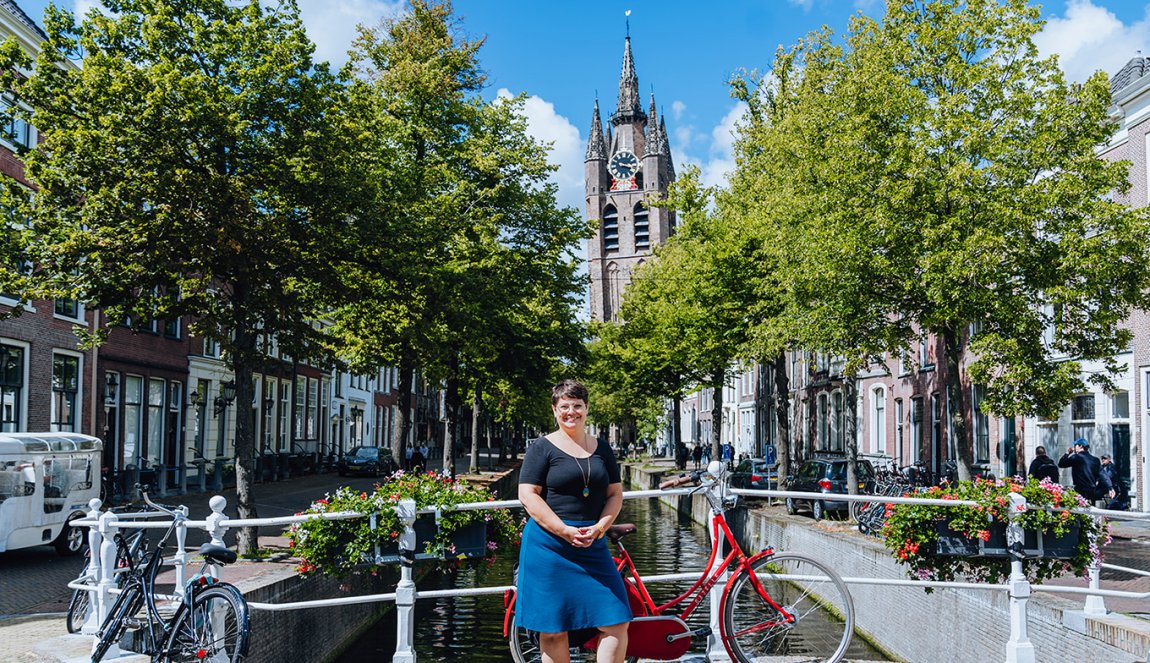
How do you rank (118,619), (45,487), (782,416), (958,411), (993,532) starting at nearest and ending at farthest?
(993,532), (118,619), (45,487), (958,411), (782,416)

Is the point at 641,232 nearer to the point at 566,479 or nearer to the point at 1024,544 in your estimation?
the point at 1024,544

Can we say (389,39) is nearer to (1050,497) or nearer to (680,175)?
(680,175)

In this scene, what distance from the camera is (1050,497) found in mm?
7402

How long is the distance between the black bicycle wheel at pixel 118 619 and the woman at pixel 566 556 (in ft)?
12.5

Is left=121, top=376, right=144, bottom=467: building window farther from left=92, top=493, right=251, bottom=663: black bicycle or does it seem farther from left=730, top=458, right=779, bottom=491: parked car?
left=92, top=493, right=251, bottom=663: black bicycle

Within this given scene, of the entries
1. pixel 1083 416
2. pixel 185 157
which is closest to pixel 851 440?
pixel 1083 416

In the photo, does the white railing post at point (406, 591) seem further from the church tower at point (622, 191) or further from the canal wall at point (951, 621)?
the church tower at point (622, 191)

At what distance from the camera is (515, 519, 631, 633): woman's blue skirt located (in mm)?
5016

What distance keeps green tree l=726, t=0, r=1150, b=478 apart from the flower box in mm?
8669

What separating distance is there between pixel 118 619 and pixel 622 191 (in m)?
110

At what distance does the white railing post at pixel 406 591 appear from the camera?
20.8 feet

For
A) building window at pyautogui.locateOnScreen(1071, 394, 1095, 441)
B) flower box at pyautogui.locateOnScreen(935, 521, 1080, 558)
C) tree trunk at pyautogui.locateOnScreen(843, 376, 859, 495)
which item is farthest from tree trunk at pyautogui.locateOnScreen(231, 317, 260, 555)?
building window at pyautogui.locateOnScreen(1071, 394, 1095, 441)

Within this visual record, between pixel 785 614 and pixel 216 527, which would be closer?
pixel 785 614

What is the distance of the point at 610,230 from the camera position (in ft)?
381
